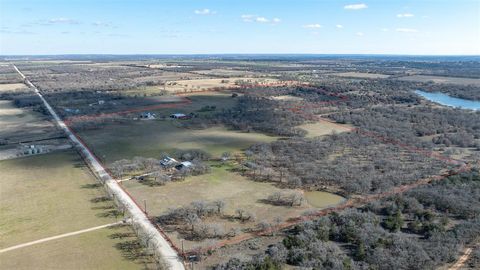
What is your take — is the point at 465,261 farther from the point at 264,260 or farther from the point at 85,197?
the point at 85,197

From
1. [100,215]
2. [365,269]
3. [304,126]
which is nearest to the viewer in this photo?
[365,269]

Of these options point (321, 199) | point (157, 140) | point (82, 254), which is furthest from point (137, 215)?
point (157, 140)

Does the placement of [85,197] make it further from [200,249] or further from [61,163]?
[200,249]

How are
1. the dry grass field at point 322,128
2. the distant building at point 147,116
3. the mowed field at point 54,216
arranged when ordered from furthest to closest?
the distant building at point 147,116
the dry grass field at point 322,128
the mowed field at point 54,216

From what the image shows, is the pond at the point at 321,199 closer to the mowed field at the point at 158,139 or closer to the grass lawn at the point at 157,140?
the mowed field at the point at 158,139

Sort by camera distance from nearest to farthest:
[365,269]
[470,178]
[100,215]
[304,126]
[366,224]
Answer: [365,269] < [366,224] < [100,215] < [470,178] < [304,126]

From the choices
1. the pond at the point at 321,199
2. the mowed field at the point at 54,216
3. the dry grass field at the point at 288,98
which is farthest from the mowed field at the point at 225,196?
the dry grass field at the point at 288,98

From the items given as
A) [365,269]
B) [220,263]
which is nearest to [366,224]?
[365,269]

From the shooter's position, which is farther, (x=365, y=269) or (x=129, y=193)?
(x=129, y=193)
